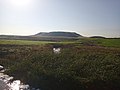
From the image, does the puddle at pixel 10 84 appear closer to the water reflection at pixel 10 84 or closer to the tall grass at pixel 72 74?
the water reflection at pixel 10 84

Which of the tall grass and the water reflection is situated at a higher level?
the tall grass

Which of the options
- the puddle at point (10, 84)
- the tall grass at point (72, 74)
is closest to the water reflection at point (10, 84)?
the puddle at point (10, 84)

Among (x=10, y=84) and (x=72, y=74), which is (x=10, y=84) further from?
(x=72, y=74)

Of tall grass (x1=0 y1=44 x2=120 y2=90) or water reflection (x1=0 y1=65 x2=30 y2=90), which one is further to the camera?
water reflection (x1=0 y1=65 x2=30 y2=90)

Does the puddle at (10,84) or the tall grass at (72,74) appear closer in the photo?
the tall grass at (72,74)

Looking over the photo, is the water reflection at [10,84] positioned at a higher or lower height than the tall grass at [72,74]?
lower

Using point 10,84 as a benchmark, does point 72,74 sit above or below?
above

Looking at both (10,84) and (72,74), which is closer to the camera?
(10,84)

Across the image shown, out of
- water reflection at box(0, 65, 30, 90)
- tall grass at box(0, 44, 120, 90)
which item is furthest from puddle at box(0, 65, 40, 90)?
tall grass at box(0, 44, 120, 90)

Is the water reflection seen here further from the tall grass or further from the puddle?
the tall grass

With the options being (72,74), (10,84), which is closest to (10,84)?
(10,84)

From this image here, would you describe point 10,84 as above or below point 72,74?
below

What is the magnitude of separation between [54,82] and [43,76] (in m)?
1.80

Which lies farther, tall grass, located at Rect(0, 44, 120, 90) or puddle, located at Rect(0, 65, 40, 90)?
puddle, located at Rect(0, 65, 40, 90)
